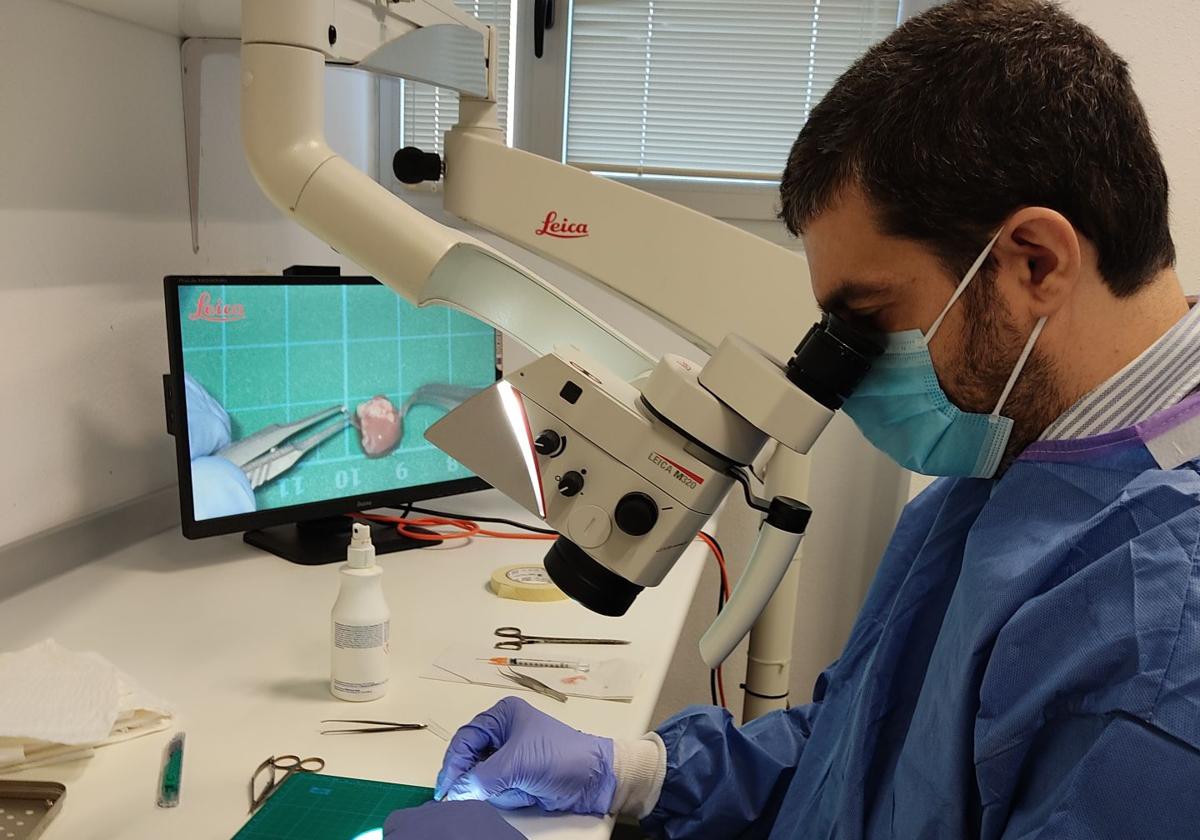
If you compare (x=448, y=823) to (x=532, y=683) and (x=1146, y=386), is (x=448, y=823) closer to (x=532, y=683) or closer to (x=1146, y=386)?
(x=532, y=683)

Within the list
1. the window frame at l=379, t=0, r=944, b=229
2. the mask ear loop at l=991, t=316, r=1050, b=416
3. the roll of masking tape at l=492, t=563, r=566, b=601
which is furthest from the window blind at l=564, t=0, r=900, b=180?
the mask ear loop at l=991, t=316, r=1050, b=416

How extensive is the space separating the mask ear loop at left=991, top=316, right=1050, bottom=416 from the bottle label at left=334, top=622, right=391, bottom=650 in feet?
2.25

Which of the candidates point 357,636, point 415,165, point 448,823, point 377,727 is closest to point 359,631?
point 357,636

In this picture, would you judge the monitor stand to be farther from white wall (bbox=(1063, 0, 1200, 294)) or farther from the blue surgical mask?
white wall (bbox=(1063, 0, 1200, 294))

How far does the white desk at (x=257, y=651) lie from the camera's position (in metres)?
0.95

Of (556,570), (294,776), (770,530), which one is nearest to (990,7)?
(770,530)

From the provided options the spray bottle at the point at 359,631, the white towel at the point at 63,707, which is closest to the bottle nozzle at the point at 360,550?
the spray bottle at the point at 359,631

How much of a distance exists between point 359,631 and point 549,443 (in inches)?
16.5

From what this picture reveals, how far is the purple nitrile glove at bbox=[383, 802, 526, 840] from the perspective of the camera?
0.84 metres

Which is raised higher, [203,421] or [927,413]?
[927,413]

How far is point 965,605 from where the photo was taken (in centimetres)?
81

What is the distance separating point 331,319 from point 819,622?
136cm

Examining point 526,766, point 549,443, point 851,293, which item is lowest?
point 526,766

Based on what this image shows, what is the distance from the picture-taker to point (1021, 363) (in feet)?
2.72
